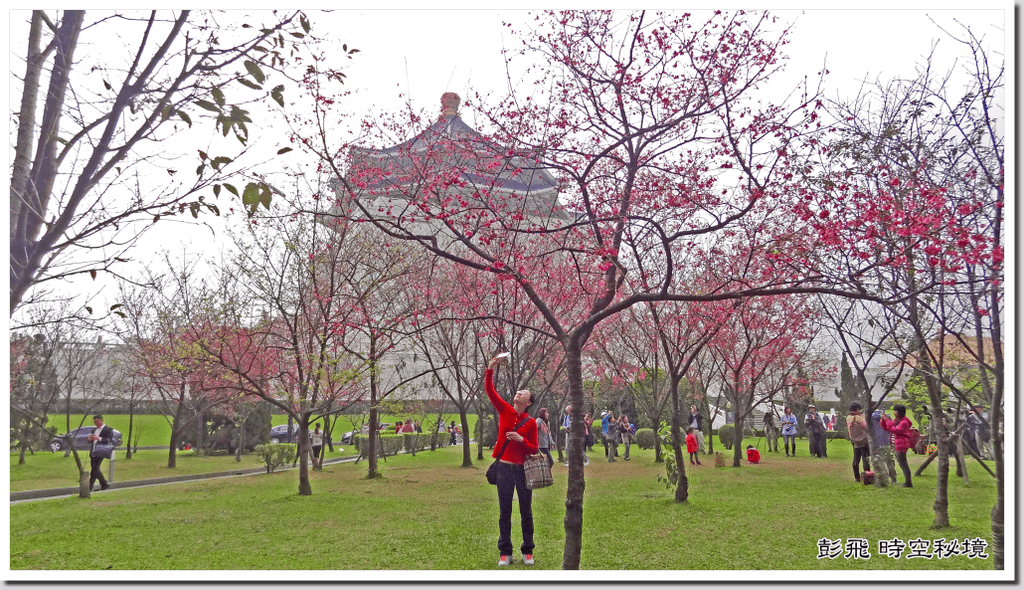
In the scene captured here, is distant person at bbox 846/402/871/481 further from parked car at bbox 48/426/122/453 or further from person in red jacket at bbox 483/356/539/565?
parked car at bbox 48/426/122/453

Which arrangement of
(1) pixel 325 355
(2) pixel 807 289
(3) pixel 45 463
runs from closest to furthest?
(2) pixel 807 289 < (1) pixel 325 355 < (3) pixel 45 463

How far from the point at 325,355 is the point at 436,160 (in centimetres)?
398

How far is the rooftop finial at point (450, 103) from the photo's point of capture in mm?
5699

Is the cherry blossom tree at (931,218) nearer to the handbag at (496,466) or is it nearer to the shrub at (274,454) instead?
the handbag at (496,466)

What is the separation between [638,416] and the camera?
65.6 feet

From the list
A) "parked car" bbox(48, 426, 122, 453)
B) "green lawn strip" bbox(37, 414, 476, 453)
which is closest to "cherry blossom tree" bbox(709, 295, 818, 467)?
"green lawn strip" bbox(37, 414, 476, 453)

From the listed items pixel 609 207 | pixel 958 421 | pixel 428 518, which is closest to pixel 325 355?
pixel 428 518

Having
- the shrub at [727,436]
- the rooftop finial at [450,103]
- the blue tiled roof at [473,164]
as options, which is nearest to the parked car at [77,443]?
the blue tiled roof at [473,164]

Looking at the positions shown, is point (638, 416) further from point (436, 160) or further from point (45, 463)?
point (436, 160)

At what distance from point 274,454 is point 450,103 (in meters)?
9.51

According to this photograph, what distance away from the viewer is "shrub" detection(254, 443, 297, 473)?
12773 mm

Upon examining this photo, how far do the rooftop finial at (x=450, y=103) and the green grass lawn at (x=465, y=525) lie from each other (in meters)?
3.49

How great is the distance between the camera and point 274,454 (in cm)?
1302

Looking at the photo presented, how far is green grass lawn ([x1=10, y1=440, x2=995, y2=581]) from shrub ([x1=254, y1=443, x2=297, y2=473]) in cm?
265
